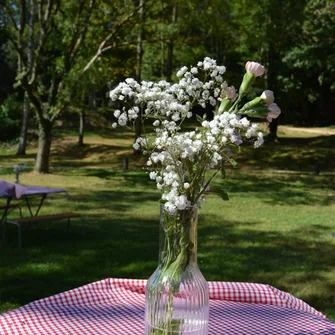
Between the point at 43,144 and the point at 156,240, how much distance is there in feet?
31.4

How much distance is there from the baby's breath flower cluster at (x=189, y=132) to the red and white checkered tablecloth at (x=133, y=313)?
0.78 m

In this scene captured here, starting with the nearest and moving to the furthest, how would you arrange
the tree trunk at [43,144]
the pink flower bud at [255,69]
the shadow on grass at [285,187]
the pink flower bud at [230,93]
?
1. the pink flower bud at [255,69]
2. the pink flower bud at [230,93]
3. the shadow on grass at [285,187]
4. the tree trunk at [43,144]

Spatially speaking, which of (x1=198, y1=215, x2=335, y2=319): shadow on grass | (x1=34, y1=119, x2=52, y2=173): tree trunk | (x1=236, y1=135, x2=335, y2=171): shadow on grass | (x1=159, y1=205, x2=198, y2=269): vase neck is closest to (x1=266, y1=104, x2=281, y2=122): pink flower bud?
(x1=159, y1=205, x2=198, y2=269): vase neck

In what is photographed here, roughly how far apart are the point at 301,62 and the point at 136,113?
79.8ft

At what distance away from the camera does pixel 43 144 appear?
689 inches

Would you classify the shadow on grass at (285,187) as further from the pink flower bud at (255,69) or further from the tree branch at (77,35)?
the pink flower bud at (255,69)

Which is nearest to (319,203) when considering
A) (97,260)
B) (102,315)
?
(97,260)

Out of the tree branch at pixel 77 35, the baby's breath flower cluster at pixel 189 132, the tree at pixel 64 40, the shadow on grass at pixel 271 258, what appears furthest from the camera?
the tree branch at pixel 77 35

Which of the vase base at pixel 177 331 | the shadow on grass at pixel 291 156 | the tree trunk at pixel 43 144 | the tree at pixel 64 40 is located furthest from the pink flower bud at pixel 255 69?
the shadow on grass at pixel 291 156

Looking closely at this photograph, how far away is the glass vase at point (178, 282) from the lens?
1.94 meters

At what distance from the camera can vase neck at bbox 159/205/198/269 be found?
1941mm

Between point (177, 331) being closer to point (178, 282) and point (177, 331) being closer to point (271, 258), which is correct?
point (178, 282)

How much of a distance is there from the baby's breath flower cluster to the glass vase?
0.21ft

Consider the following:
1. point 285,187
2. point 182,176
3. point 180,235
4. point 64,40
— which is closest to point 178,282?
point 180,235
